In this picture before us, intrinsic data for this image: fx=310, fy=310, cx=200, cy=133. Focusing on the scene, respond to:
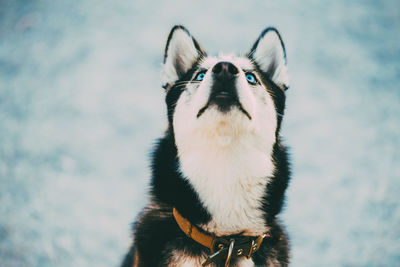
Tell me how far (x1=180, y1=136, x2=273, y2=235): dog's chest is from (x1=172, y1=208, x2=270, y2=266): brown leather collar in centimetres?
4

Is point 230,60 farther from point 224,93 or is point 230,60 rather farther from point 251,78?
point 224,93

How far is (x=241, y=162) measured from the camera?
1.80 meters

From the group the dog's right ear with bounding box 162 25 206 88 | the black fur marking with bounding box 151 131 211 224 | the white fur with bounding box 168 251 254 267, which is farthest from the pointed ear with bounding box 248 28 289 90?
the white fur with bounding box 168 251 254 267

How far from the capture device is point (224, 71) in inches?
68.1

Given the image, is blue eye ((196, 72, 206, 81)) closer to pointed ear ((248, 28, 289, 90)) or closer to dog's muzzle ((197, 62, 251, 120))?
dog's muzzle ((197, 62, 251, 120))

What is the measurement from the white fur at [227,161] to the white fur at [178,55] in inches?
15.0

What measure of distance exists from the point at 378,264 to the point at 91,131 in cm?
384

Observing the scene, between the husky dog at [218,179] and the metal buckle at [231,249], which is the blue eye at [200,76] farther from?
the metal buckle at [231,249]

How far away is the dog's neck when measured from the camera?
1.78 m

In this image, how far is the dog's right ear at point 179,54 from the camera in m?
2.06

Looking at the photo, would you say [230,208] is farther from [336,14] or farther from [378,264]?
[336,14]

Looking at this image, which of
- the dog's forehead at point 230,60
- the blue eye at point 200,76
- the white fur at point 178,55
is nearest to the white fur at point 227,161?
the blue eye at point 200,76

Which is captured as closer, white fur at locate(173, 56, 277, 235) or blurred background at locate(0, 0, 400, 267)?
white fur at locate(173, 56, 277, 235)

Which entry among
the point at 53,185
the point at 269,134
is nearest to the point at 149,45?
the point at 53,185
